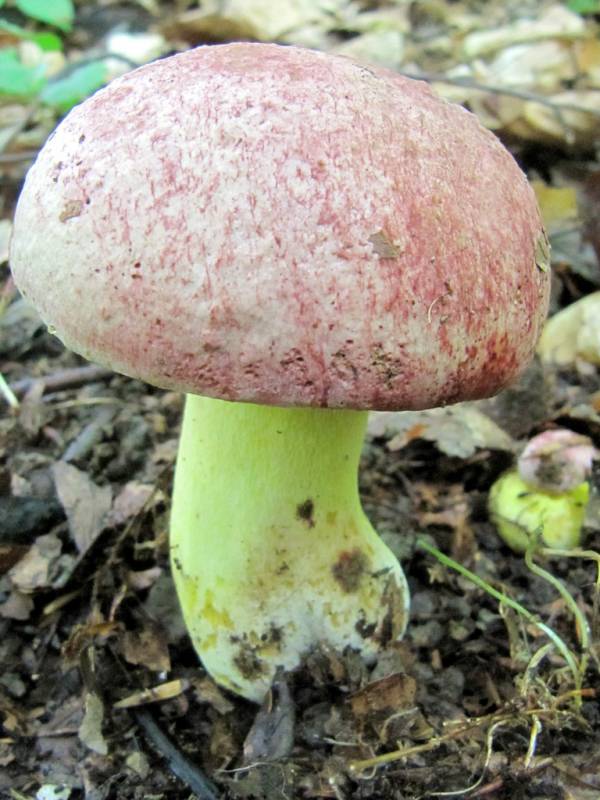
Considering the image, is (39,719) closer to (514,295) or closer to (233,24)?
(514,295)

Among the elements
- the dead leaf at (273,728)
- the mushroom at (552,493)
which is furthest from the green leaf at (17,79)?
the dead leaf at (273,728)

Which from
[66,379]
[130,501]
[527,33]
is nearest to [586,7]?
[527,33]

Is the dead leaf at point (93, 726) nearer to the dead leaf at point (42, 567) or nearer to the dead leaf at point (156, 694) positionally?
the dead leaf at point (156, 694)

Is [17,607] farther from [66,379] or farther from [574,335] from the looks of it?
[574,335]

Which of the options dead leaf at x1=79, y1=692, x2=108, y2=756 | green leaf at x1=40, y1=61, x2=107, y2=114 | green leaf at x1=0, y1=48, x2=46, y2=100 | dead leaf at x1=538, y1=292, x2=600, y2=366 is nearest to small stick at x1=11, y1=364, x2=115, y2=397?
dead leaf at x1=79, y1=692, x2=108, y2=756

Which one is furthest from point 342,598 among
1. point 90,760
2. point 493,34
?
point 493,34

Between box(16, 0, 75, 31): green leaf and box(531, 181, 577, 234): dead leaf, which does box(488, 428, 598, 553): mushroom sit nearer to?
box(531, 181, 577, 234): dead leaf
